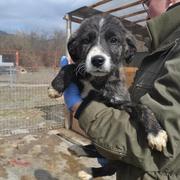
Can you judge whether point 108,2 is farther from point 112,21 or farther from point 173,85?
point 173,85

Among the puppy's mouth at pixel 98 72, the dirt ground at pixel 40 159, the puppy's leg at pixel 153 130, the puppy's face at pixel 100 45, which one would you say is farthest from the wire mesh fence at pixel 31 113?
the puppy's leg at pixel 153 130

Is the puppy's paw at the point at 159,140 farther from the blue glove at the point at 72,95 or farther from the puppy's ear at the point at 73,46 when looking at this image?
the puppy's ear at the point at 73,46

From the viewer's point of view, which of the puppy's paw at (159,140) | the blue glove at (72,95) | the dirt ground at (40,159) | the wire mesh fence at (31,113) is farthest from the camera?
the wire mesh fence at (31,113)

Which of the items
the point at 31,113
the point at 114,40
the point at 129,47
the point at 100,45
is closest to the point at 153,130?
the point at 100,45

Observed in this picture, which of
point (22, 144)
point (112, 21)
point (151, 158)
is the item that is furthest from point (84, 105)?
point (22, 144)

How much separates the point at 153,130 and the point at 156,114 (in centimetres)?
7

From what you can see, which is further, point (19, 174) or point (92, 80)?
point (19, 174)

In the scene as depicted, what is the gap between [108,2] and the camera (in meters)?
6.83

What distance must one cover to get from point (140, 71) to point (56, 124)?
5.01m

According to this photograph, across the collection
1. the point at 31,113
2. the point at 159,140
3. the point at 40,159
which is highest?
the point at 159,140

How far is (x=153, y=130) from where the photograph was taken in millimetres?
1636

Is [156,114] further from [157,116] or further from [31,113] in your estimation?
[31,113]

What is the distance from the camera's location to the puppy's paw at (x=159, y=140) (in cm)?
156

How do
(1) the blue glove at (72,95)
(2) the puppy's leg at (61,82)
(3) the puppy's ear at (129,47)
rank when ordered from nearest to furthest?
(1) the blue glove at (72,95) < (2) the puppy's leg at (61,82) < (3) the puppy's ear at (129,47)
